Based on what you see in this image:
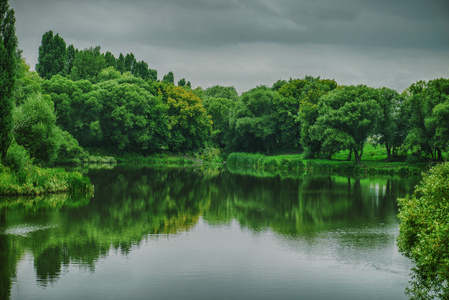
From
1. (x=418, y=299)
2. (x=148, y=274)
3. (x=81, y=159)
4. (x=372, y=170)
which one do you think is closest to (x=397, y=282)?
(x=418, y=299)

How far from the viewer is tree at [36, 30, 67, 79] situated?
82938 mm

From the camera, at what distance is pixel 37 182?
1069 inches

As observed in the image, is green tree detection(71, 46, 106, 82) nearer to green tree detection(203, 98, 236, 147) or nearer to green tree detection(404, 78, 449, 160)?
→ green tree detection(203, 98, 236, 147)

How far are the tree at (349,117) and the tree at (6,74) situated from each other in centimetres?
3721

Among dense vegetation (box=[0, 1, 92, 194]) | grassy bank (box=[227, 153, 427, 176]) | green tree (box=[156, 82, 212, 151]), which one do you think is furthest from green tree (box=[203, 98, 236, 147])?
dense vegetation (box=[0, 1, 92, 194])

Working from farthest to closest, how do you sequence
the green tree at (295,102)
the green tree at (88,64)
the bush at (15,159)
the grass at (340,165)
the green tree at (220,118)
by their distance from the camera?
the green tree at (220,118) → the green tree at (88,64) → the green tree at (295,102) → the grass at (340,165) → the bush at (15,159)

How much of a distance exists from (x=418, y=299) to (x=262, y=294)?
12.7 feet

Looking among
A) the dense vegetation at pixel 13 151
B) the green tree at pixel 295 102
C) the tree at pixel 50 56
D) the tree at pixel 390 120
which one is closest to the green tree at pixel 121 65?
the tree at pixel 50 56

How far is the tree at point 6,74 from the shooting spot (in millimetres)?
26547

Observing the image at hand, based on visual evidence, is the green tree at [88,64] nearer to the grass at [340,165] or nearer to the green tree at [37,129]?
the grass at [340,165]

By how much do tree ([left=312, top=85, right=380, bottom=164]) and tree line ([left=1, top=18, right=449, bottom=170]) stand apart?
0.13m

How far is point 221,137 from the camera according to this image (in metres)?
96.3

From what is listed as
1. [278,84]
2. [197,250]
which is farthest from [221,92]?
[197,250]

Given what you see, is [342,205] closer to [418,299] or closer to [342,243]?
[342,243]
